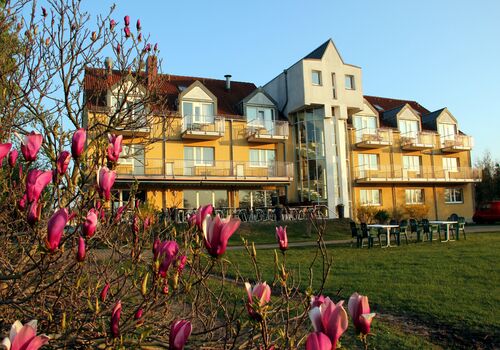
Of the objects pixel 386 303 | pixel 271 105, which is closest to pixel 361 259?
pixel 386 303

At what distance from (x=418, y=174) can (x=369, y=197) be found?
16.7 ft

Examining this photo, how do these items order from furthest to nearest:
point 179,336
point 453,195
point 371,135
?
point 453,195, point 371,135, point 179,336

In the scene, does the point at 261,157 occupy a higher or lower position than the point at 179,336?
higher

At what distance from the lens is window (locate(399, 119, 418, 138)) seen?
118ft

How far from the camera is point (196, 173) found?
89.6ft

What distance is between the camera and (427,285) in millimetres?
8719

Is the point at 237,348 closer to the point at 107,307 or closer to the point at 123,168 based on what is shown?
the point at 107,307

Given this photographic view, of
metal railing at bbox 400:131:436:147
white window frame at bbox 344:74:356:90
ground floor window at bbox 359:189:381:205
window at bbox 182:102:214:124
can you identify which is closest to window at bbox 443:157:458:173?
metal railing at bbox 400:131:436:147

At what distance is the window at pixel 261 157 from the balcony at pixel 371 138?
23.2 feet

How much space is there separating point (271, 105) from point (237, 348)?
30.5 metres

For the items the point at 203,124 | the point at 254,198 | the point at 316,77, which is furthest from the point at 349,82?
the point at 203,124

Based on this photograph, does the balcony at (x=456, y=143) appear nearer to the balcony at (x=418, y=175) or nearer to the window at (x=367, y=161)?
the balcony at (x=418, y=175)

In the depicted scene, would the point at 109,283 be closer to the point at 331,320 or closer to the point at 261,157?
the point at 331,320

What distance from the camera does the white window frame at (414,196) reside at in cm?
3553
